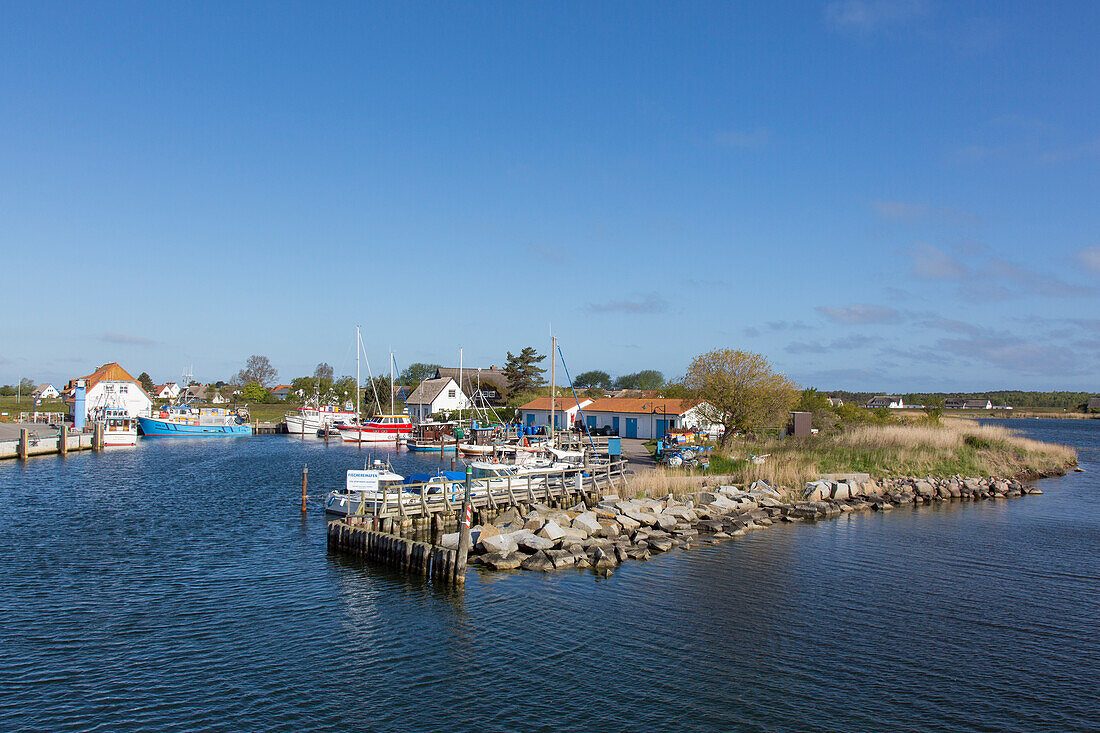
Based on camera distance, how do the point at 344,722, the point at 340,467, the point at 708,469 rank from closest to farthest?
the point at 344,722 < the point at 708,469 < the point at 340,467

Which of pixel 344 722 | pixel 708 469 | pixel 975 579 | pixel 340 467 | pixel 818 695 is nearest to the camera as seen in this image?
pixel 344 722

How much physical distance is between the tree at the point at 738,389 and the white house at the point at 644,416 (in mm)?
4859

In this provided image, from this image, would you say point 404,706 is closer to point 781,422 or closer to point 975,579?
point 975,579

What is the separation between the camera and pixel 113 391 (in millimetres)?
90812

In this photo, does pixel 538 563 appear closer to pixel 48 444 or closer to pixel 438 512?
pixel 438 512

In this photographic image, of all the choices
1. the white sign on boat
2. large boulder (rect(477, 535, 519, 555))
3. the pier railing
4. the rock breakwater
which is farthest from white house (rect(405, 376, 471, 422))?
large boulder (rect(477, 535, 519, 555))

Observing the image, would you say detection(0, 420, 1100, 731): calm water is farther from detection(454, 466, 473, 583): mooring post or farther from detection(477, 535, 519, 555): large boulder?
detection(477, 535, 519, 555): large boulder

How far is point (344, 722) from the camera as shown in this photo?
1373 cm

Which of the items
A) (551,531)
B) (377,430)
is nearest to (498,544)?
(551,531)

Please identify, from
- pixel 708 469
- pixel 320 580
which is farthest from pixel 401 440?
pixel 320 580

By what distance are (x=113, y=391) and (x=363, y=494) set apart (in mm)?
77190

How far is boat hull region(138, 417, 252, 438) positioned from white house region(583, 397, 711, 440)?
1918 inches

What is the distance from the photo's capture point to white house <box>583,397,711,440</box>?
6581 centimetres

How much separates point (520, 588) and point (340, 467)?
39.1 meters
